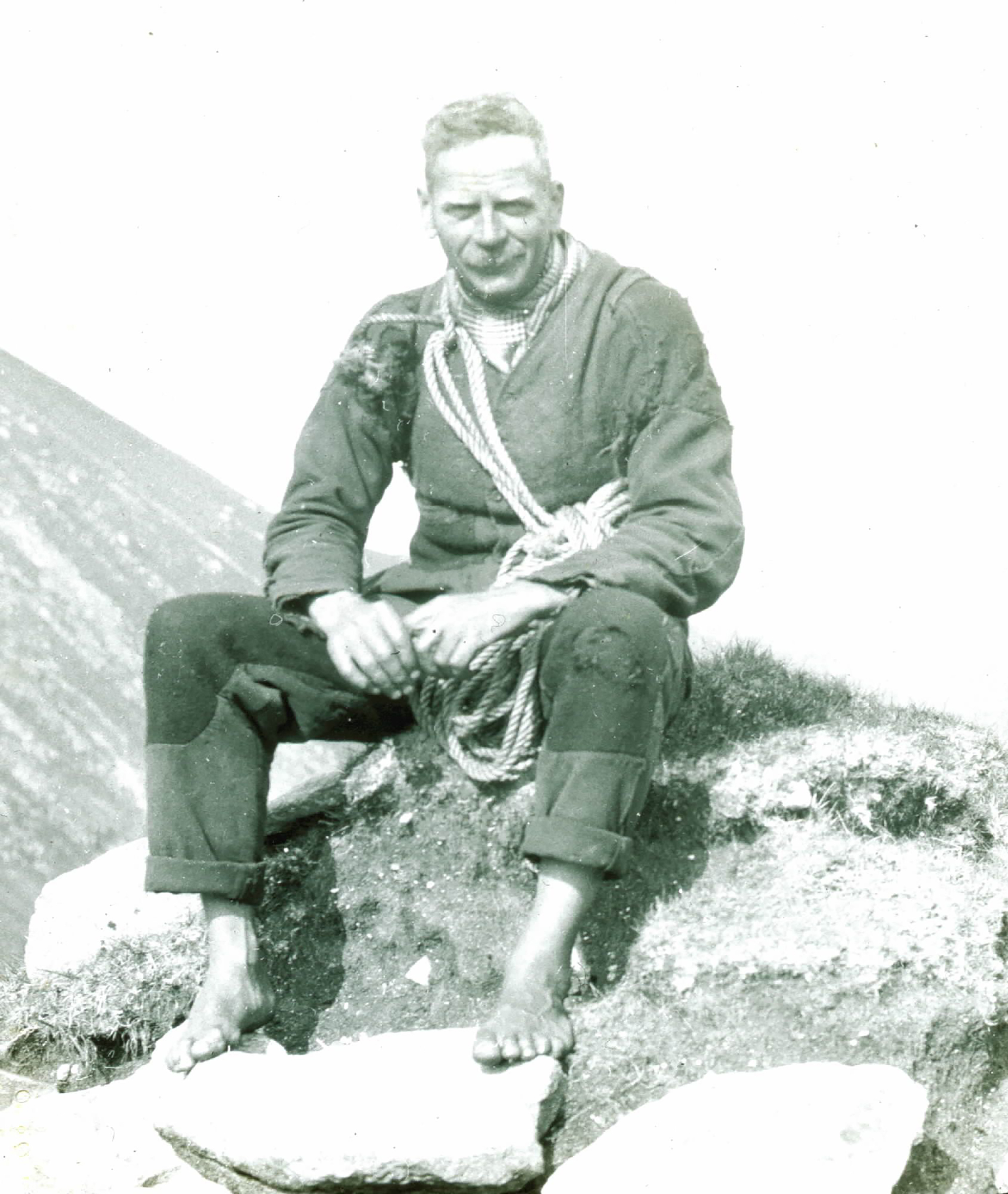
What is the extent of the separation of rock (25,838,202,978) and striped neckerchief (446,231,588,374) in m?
1.51

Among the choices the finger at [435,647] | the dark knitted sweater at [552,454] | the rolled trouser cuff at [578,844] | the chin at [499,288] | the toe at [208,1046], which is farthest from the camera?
the chin at [499,288]

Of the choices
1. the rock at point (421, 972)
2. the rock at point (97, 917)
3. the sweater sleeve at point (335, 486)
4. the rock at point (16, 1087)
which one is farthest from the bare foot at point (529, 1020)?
the rock at point (16, 1087)

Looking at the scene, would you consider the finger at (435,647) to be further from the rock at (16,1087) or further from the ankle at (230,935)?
the rock at (16,1087)

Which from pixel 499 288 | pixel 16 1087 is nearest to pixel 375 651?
pixel 499 288

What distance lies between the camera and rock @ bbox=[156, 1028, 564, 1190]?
200 cm

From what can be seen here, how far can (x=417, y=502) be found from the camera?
291 cm

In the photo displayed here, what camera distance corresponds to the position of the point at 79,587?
6.27 meters

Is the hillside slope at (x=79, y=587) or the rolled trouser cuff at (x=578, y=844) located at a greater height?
the rolled trouser cuff at (x=578, y=844)

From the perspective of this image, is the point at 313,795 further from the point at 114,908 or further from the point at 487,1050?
the point at 487,1050

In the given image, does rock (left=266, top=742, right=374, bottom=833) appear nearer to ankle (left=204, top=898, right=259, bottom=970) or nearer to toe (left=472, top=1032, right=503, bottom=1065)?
ankle (left=204, top=898, right=259, bottom=970)

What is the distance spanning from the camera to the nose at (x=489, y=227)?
2592mm

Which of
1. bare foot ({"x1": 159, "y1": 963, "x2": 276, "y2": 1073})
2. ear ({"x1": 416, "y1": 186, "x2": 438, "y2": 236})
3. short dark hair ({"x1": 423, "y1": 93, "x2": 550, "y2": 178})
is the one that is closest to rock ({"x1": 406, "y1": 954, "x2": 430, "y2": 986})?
bare foot ({"x1": 159, "y1": 963, "x2": 276, "y2": 1073})

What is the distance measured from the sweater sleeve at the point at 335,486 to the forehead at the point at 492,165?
51 centimetres

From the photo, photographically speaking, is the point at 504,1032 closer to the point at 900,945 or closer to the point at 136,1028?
the point at 900,945
